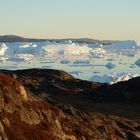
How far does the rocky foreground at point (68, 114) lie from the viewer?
2099 inches

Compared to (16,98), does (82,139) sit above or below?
below

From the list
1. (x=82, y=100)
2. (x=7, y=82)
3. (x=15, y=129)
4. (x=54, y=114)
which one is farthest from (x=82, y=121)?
(x=82, y=100)

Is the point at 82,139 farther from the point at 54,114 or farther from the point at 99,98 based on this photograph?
the point at 99,98

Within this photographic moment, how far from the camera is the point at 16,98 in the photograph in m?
58.8

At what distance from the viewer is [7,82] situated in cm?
6050

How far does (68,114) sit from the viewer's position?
2943 inches

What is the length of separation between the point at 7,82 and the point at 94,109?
134ft

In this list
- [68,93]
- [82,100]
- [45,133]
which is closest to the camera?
[45,133]

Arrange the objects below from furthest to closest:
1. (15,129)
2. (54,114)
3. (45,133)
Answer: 1. (54,114)
2. (45,133)
3. (15,129)

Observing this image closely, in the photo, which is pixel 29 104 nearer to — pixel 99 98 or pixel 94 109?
pixel 94 109

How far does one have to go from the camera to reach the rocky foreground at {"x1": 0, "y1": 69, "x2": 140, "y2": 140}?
5331 centimetres

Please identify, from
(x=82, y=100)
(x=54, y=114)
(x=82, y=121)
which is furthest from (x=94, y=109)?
(x=54, y=114)

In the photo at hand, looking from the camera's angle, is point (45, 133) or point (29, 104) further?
point (29, 104)

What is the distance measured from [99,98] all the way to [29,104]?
5836 cm
